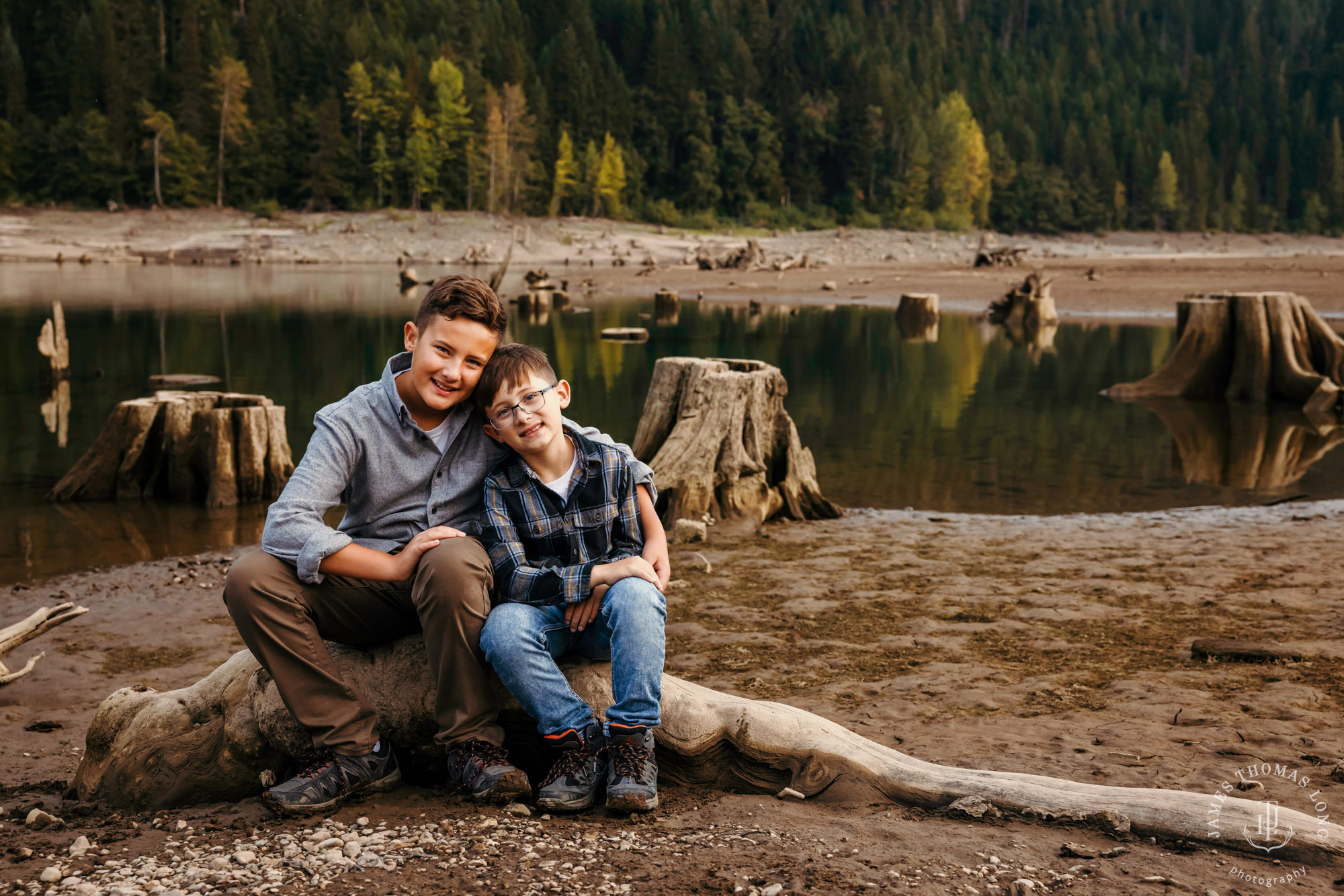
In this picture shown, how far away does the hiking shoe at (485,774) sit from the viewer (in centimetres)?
355

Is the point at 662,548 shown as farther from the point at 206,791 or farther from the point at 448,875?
the point at 206,791

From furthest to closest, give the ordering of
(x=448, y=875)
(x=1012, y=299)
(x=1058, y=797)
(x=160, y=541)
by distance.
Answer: (x=1012, y=299)
(x=160, y=541)
(x=1058, y=797)
(x=448, y=875)

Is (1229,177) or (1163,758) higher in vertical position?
(1229,177)

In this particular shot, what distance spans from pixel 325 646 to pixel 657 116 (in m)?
103

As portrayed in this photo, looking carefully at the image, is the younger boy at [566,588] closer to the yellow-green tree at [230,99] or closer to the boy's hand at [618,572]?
the boy's hand at [618,572]

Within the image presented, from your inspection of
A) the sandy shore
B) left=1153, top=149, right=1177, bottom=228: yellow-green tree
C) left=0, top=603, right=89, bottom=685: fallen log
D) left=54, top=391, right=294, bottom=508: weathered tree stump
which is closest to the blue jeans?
left=0, top=603, right=89, bottom=685: fallen log

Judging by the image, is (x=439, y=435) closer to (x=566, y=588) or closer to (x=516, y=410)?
(x=516, y=410)


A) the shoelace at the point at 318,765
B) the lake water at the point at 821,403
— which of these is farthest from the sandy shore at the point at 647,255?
the shoelace at the point at 318,765

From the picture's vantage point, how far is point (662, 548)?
4.04 m

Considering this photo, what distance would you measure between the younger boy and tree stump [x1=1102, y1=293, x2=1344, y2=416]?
547 inches

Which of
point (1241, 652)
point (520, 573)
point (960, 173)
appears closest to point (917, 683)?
point (1241, 652)

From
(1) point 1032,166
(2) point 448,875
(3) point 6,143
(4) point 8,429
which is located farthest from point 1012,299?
(1) point 1032,166

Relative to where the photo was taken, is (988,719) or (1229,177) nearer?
(988,719)

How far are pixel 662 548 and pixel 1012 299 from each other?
2739 cm
